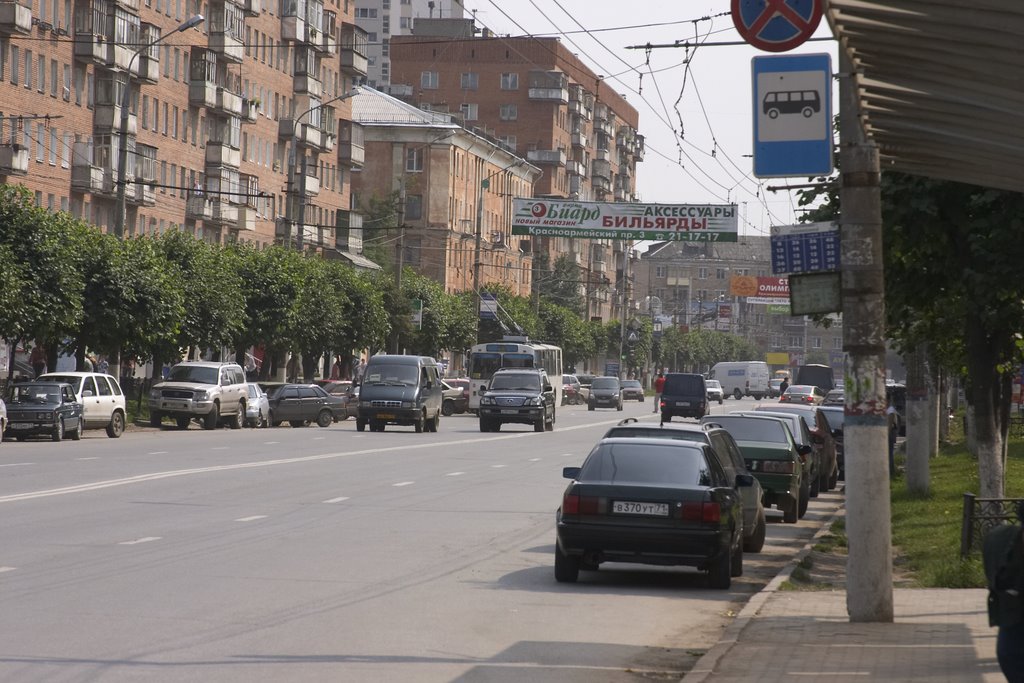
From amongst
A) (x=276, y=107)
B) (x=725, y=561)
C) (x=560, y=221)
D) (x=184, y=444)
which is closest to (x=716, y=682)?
(x=725, y=561)

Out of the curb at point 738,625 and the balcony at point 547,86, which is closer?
the curb at point 738,625

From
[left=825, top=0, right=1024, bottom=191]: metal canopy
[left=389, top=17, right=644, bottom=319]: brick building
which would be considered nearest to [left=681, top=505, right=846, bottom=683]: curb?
[left=825, top=0, right=1024, bottom=191]: metal canopy

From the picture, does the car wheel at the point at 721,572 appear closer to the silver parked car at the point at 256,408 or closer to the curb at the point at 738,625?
the curb at the point at 738,625

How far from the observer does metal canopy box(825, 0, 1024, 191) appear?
30.8ft

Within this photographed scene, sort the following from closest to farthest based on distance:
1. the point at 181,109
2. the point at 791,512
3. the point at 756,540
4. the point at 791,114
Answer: the point at 791,114 → the point at 756,540 → the point at 791,512 → the point at 181,109

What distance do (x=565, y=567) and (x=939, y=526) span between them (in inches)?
306

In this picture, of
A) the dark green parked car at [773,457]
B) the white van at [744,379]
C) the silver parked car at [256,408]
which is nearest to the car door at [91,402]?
the silver parked car at [256,408]

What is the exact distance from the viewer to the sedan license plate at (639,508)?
1460 centimetres

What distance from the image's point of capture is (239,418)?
53.3m

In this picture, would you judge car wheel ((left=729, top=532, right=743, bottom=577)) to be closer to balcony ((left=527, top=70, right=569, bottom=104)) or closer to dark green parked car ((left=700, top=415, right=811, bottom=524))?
dark green parked car ((left=700, top=415, right=811, bottom=524))

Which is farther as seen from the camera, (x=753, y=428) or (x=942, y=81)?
(x=753, y=428)

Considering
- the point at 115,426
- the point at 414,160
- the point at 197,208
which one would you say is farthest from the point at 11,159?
the point at 414,160

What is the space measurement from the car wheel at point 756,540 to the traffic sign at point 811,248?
4.56 m

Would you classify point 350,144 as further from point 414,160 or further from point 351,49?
point 414,160
